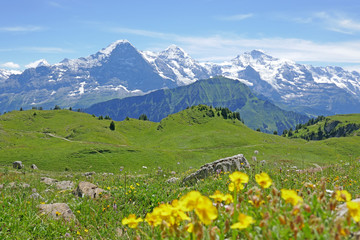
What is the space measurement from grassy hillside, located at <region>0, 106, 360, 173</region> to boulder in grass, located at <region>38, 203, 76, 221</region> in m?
5.15

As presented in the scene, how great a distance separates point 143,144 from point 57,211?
93506mm

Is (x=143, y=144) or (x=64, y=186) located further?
(x=143, y=144)

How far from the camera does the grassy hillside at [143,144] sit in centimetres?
5662

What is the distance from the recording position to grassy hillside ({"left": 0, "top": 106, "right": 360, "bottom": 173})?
186 ft

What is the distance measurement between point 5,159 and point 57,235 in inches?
2301

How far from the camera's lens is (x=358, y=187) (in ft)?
33.7

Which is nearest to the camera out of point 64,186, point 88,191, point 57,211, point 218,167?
point 57,211

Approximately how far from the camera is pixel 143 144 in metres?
102

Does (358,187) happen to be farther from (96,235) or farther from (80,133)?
(80,133)

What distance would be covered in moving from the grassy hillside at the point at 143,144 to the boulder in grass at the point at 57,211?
5154mm

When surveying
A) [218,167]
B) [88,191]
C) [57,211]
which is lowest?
[218,167]

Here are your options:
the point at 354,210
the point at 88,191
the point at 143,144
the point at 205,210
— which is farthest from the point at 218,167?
the point at 143,144

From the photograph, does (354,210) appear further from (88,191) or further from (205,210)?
(88,191)

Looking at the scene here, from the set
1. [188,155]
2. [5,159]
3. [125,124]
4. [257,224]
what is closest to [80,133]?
[125,124]
